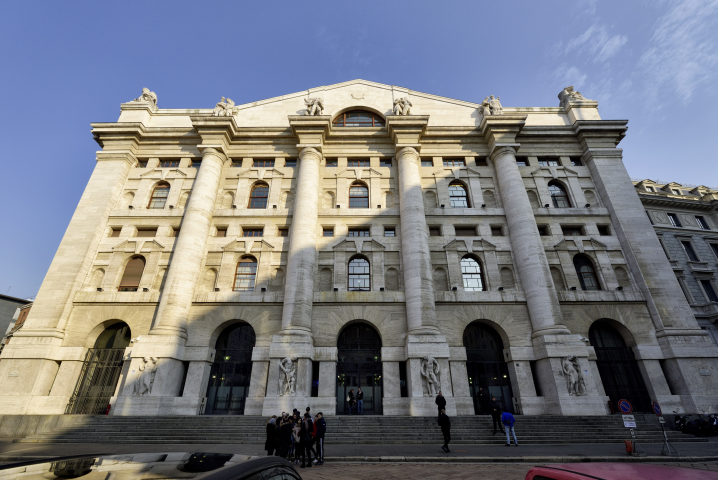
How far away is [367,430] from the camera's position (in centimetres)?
1781

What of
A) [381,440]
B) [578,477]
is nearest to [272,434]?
[381,440]

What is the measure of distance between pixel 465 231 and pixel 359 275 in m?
9.13

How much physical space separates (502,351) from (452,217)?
10.4 meters

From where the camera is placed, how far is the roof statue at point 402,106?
3141 centimetres

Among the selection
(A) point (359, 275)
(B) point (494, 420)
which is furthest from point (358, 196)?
(B) point (494, 420)

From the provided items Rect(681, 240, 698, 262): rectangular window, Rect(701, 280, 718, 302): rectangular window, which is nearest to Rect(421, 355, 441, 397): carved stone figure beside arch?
Rect(701, 280, 718, 302): rectangular window

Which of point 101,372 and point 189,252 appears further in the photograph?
point 189,252

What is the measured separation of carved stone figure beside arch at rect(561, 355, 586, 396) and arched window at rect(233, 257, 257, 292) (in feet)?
67.5

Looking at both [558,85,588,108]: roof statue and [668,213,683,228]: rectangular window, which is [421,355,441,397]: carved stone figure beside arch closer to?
[558,85,588,108]: roof statue

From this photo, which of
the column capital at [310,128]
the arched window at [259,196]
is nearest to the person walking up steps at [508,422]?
the arched window at [259,196]

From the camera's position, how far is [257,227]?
28.2 meters

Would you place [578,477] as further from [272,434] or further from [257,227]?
[257,227]

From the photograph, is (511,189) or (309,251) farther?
(511,189)

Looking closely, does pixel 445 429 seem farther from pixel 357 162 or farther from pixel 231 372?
pixel 357 162
